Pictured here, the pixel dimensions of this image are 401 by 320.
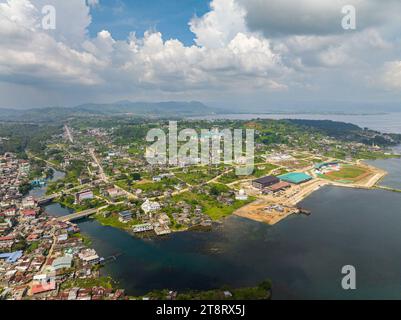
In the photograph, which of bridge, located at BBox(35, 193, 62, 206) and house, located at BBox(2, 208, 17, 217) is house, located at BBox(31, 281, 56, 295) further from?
bridge, located at BBox(35, 193, 62, 206)

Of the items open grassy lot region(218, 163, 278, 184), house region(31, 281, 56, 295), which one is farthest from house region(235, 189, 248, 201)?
house region(31, 281, 56, 295)

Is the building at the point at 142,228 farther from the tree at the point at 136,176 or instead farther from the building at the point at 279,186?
the tree at the point at 136,176

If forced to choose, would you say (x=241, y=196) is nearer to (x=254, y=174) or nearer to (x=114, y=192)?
(x=254, y=174)

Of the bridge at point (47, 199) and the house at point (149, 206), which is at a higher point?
the house at point (149, 206)

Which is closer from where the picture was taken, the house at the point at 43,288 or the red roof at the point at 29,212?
the house at the point at 43,288

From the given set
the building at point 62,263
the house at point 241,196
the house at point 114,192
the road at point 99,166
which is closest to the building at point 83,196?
the house at point 114,192

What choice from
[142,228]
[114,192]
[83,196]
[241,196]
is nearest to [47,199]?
[83,196]
